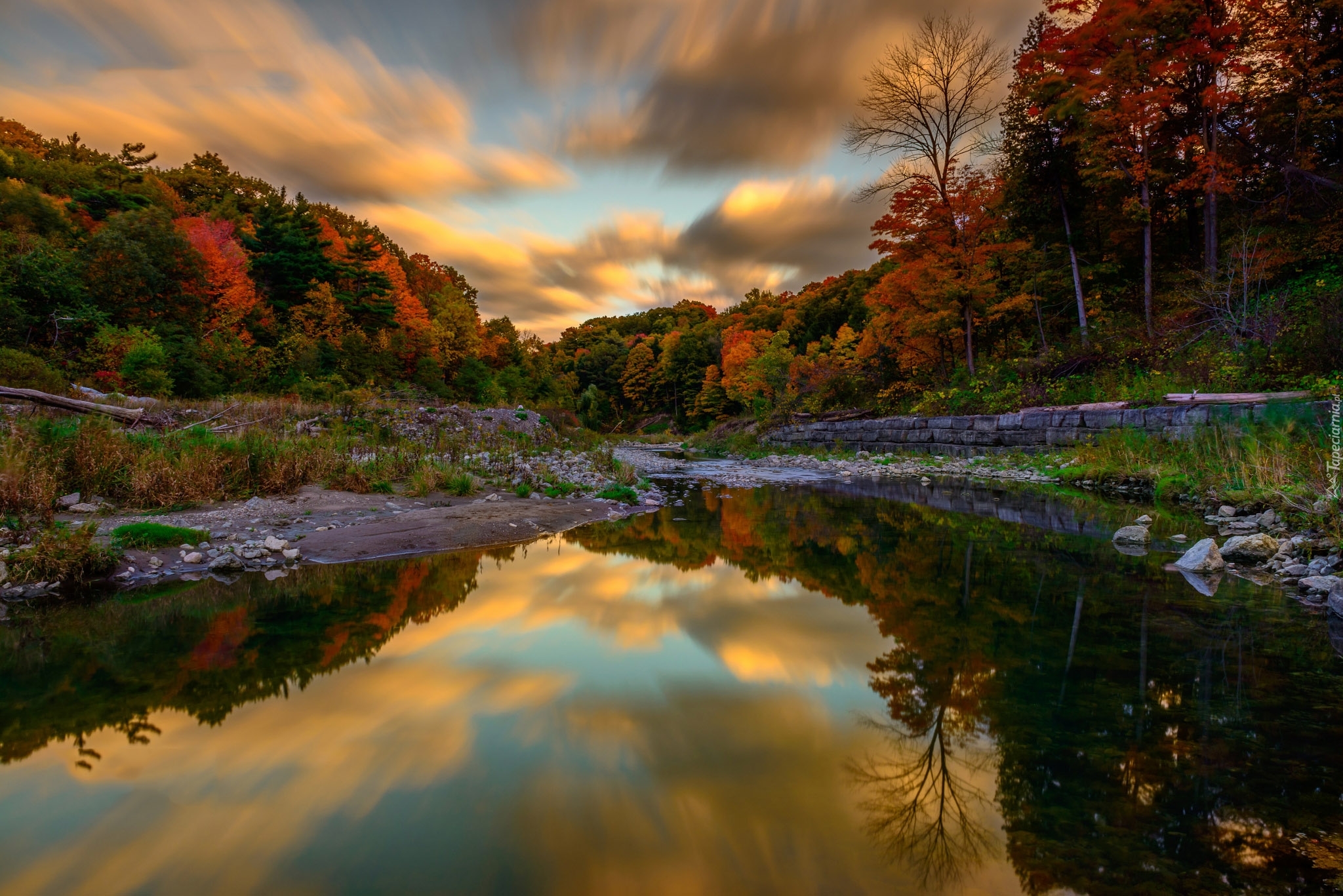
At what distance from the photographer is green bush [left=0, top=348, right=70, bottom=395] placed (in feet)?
47.0

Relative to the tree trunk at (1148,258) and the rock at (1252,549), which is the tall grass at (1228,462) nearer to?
the rock at (1252,549)

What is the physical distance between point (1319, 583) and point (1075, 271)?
1774cm

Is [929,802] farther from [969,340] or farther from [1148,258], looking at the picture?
[969,340]

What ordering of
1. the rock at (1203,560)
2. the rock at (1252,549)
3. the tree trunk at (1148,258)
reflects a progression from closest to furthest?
the rock at (1203,560), the rock at (1252,549), the tree trunk at (1148,258)

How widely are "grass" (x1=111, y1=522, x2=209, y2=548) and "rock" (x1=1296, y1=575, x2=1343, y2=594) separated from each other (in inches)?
395

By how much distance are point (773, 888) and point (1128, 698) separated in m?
2.32

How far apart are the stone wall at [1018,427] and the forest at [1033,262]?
103 centimetres

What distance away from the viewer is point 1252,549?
209 inches

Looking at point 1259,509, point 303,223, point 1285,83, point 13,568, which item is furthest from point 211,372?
point 1285,83

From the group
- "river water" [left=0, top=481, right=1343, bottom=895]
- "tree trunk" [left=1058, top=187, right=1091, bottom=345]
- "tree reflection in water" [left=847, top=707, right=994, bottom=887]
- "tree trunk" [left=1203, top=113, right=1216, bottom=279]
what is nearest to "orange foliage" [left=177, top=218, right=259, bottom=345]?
"river water" [left=0, top=481, right=1343, bottom=895]

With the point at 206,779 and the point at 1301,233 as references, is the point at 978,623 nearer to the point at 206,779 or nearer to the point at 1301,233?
the point at 206,779

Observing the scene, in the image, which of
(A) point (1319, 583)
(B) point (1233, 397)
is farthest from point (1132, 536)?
(B) point (1233, 397)

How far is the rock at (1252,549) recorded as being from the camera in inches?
208

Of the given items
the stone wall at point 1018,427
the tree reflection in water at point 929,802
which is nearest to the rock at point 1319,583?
the tree reflection in water at point 929,802
